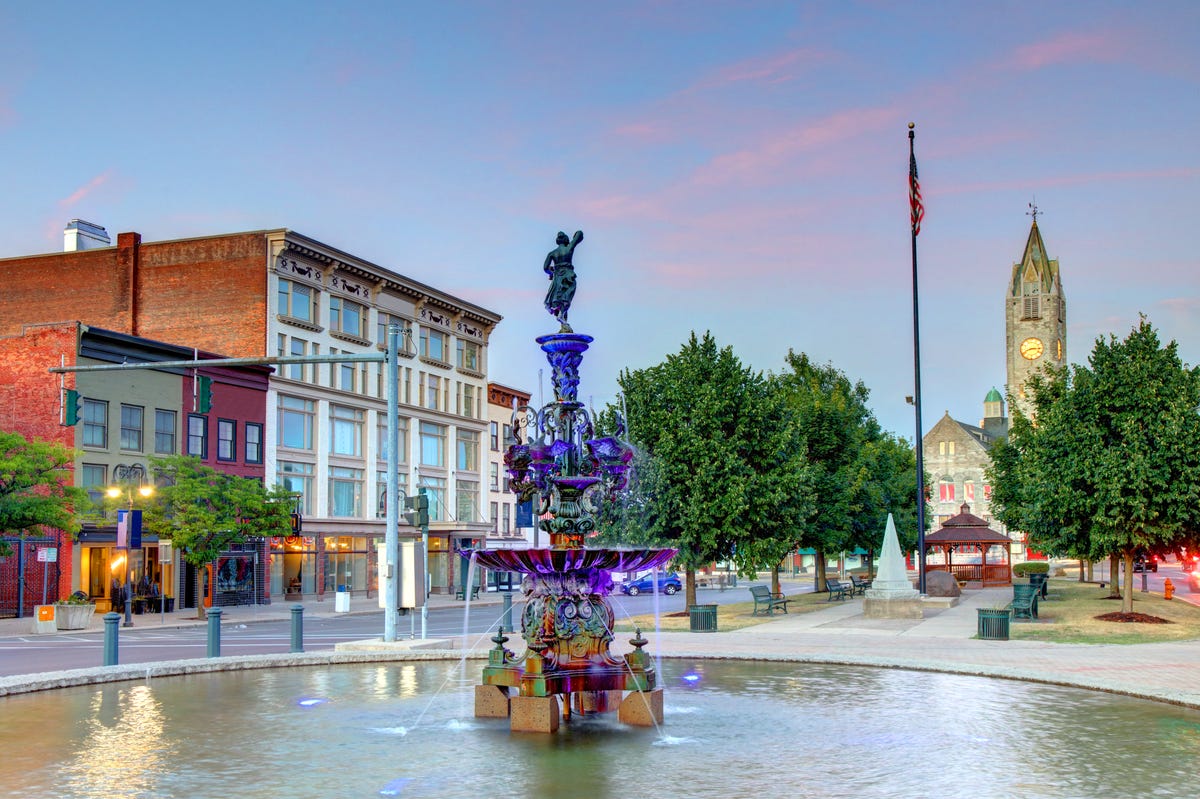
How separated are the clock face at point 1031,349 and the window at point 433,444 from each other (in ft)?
341

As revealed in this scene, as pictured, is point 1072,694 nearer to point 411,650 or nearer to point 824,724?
point 824,724

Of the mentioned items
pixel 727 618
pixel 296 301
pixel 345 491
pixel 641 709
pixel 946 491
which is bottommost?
pixel 727 618

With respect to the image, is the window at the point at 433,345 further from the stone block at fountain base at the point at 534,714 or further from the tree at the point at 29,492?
the stone block at fountain base at the point at 534,714

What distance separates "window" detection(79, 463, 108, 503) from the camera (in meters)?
47.0

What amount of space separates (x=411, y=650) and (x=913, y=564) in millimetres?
93020

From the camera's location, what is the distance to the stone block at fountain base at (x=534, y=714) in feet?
45.4

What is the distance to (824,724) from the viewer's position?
14188mm

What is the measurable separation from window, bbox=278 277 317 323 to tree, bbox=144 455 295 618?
13.9m

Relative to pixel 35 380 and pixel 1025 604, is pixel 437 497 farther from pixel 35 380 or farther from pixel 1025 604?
pixel 1025 604

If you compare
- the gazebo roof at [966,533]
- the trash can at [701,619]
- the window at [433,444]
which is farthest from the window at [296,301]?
the trash can at [701,619]

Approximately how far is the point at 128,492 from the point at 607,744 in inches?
1442

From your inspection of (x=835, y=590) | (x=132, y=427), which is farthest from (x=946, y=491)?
(x=132, y=427)

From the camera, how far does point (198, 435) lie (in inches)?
2110

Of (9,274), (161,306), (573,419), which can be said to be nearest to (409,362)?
(161,306)
